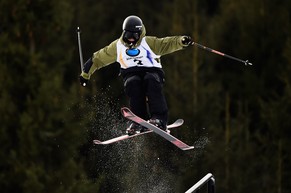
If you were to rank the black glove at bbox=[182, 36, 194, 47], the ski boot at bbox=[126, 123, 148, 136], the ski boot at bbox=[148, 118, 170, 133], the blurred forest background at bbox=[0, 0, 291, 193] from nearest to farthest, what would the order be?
1. the black glove at bbox=[182, 36, 194, 47]
2. the ski boot at bbox=[148, 118, 170, 133]
3. the ski boot at bbox=[126, 123, 148, 136]
4. the blurred forest background at bbox=[0, 0, 291, 193]

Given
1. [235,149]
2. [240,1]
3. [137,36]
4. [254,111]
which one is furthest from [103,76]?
[137,36]

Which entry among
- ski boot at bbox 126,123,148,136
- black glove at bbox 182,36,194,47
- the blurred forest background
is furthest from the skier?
the blurred forest background

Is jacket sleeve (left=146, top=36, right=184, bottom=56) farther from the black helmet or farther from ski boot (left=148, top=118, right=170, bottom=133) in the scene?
ski boot (left=148, top=118, right=170, bottom=133)

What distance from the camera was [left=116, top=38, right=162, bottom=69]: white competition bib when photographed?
11.0 metres

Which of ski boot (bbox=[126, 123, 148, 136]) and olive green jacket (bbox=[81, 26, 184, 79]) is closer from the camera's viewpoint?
olive green jacket (bbox=[81, 26, 184, 79])

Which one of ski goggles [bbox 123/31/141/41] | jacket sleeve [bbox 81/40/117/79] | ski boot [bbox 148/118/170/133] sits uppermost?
ski goggles [bbox 123/31/141/41]

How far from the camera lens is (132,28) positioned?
35.5ft

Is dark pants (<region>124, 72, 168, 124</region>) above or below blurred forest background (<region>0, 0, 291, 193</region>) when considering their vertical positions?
above

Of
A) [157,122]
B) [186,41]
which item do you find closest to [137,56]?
[186,41]

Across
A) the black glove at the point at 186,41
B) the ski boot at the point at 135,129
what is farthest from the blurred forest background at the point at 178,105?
the black glove at the point at 186,41

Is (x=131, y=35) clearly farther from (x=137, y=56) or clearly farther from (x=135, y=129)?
(x=135, y=129)

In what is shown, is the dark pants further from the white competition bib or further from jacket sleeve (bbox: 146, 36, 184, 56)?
jacket sleeve (bbox: 146, 36, 184, 56)

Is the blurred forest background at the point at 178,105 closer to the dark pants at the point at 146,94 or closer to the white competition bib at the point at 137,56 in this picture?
the dark pants at the point at 146,94

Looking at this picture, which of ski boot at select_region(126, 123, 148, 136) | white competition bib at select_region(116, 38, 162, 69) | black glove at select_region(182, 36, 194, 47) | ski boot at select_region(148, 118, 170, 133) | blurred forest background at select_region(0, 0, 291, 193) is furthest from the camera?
blurred forest background at select_region(0, 0, 291, 193)
